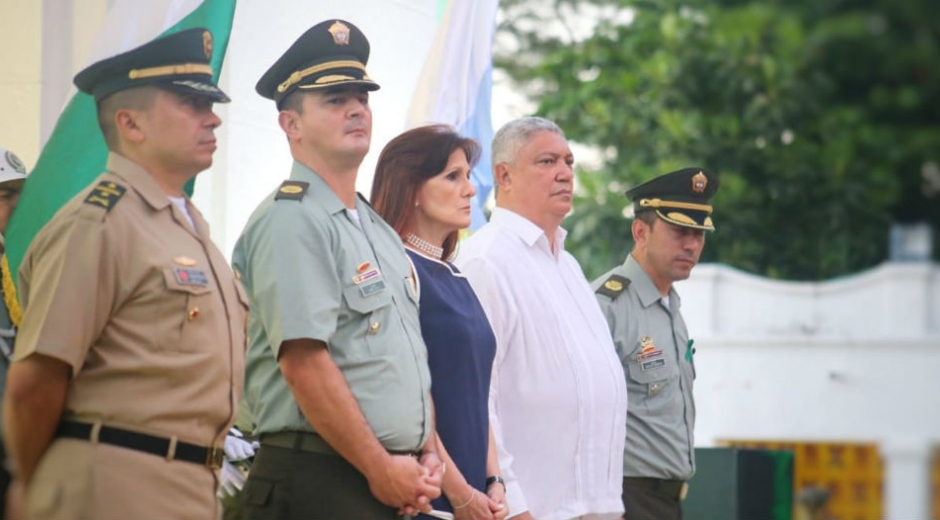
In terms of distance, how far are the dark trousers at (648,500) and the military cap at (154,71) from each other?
91.4 inches

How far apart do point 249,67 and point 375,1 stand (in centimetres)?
77

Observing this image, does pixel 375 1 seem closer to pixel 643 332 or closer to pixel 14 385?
pixel 643 332

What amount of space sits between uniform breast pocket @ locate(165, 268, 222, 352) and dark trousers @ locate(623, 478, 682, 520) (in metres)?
2.26

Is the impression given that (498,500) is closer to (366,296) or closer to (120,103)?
(366,296)

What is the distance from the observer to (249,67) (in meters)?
4.57

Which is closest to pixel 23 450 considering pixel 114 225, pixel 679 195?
pixel 114 225

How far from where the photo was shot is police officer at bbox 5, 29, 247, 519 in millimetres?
2170

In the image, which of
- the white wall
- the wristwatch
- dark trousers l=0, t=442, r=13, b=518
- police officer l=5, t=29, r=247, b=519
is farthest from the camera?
the white wall

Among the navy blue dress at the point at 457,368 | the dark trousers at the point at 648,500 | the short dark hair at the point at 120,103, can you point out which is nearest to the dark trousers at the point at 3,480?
the short dark hair at the point at 120,103

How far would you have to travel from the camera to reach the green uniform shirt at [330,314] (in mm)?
2717

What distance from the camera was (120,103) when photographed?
2492mm

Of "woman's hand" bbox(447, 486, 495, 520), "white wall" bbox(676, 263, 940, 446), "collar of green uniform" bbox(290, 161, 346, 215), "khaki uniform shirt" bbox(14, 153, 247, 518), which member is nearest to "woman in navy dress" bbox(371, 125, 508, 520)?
"woman's hand" bbox(447, 486, 495, 520)

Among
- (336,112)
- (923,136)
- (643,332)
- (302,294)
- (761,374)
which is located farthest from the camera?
(761,374)

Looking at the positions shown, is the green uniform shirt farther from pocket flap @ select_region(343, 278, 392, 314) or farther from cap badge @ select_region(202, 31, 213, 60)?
cap badge @ select_region(202, 31, 213, 60)
